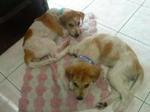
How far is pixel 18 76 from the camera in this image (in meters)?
1.85

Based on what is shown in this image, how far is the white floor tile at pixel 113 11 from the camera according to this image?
2.16m

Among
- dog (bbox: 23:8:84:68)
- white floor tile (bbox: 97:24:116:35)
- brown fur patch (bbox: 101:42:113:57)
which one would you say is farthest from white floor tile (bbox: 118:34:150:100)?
dog (bbox: 23:8:84:68)

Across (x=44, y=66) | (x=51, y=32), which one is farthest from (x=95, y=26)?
(x=44, y=66)

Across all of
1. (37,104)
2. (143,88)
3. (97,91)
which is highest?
(37,104)

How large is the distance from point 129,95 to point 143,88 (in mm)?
167

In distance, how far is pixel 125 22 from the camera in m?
2.14

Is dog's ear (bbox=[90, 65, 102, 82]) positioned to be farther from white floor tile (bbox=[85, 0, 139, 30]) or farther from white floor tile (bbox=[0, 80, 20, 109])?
white floor tile (bbox=[85, 0, 139, 30])

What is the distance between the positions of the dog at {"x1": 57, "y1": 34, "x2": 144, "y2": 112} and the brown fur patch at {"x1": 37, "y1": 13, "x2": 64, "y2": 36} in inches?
12.0

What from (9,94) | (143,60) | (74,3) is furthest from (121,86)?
(74,3)

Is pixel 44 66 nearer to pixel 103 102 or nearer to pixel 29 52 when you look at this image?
pixel 29 52

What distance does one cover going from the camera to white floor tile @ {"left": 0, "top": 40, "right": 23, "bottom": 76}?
1919 mm

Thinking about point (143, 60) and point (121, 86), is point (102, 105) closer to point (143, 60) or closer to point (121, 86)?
A: point (121, 86)

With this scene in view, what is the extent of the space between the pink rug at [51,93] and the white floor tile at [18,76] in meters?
0.04

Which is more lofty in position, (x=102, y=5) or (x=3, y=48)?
(x=3, y=48)
